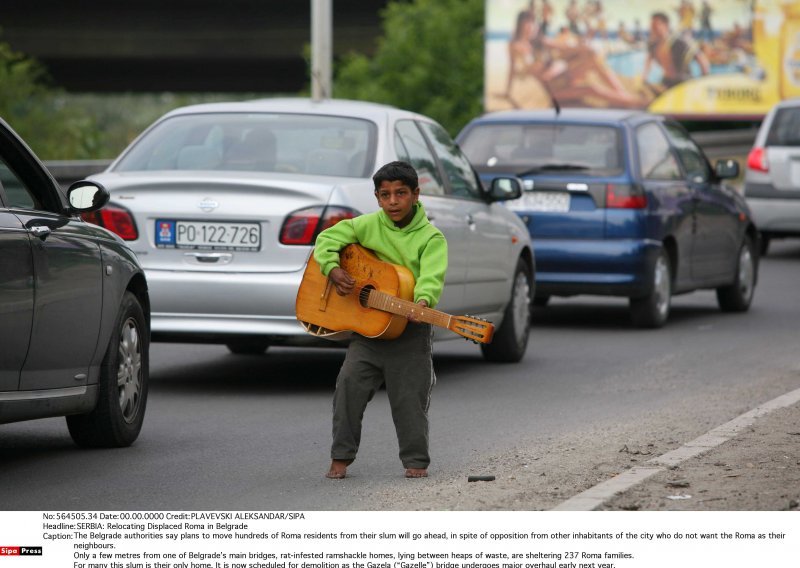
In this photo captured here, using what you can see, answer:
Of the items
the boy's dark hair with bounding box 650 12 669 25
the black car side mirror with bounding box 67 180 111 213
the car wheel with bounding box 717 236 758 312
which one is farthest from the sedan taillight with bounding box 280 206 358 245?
the boy's dark hair with bounding box 650 12 669 25

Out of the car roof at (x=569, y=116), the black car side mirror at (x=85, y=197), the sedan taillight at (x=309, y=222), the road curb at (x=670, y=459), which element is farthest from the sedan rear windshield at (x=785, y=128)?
the black car side mirror at (x=85, y=197)

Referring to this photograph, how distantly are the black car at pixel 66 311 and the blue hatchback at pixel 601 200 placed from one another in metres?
6.51

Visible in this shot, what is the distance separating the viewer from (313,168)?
10867 mm

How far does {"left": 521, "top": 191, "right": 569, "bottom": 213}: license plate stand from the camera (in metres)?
15.0

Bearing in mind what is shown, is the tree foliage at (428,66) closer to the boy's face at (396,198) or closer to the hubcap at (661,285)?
the hubcap at (661,285)

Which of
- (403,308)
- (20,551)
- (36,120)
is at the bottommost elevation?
(36,120)

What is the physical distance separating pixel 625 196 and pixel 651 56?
29.1 m

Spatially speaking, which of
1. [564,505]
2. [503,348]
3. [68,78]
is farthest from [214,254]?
[68,78]

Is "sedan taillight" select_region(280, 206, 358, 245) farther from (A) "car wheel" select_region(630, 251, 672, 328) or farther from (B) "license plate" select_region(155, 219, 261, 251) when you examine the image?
(A) "car wheel" select_region(630, 251, 672, 328)

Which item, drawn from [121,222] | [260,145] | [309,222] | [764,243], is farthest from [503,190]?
[764,243]

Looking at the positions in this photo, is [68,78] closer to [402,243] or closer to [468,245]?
[468,245]

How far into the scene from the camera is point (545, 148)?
601 inches

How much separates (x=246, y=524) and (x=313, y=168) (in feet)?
15.7

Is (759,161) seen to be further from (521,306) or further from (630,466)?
(630,466)
